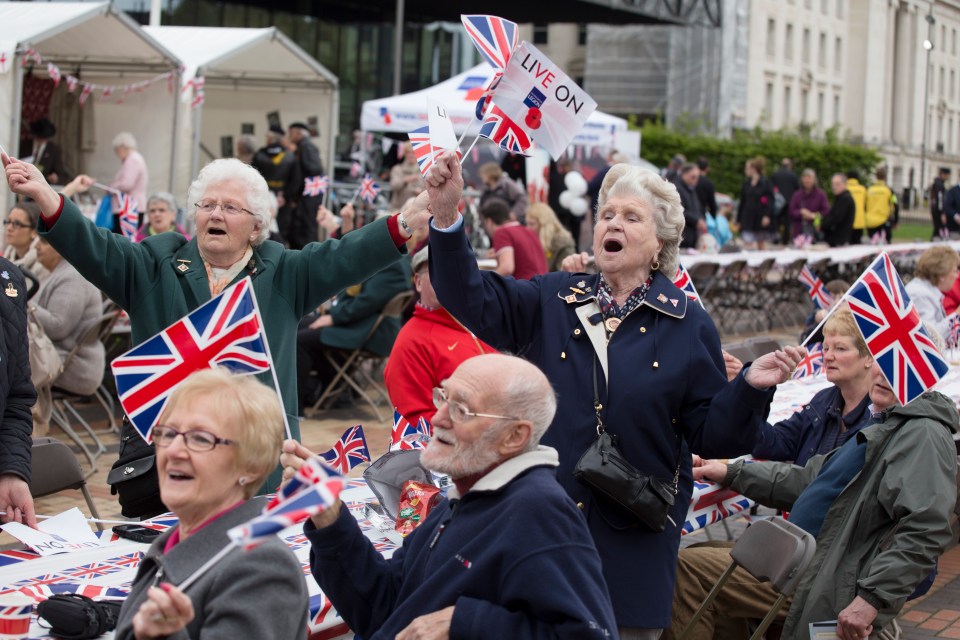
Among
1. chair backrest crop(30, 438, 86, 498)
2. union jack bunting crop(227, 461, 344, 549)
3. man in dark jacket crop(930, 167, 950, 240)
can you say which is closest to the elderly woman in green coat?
chair backrest crop(30, 438, 86, 498)

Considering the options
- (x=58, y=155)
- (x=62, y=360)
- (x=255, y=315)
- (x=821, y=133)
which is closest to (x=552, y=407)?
(x=255, y=315)

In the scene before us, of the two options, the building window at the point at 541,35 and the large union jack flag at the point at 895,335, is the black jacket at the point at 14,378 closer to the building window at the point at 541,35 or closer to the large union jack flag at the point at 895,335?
the large union jack flag at the point at 895,335

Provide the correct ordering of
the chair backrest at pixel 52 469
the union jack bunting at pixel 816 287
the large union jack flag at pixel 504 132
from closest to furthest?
1. the large union jack flag at pixel 504 132
2. the chair backrest at pixel 52 469
3. the union jack bunting at pixel 816 287

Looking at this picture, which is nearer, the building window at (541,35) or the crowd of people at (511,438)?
the crowd of people at (511,438)

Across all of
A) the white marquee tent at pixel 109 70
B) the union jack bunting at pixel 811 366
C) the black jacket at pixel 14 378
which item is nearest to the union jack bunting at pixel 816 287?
the union jack bunting at pixel 811 366

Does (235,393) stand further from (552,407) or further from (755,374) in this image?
(755,374)

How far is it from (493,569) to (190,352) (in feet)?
3.45

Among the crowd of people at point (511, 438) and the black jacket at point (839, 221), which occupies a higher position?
the black jacket at point (839, 221)

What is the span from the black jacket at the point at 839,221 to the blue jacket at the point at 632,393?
59.5ft

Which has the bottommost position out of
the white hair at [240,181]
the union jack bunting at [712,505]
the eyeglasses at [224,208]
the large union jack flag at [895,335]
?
the union jack bunting at [712,505]

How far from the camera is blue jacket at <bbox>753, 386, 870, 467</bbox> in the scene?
16.9ft

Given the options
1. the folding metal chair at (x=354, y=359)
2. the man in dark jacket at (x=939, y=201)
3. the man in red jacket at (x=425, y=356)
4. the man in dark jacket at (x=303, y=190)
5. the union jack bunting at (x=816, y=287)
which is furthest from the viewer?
the man in dark jacket at (x=939, y=201)

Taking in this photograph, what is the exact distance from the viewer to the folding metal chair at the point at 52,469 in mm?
4707

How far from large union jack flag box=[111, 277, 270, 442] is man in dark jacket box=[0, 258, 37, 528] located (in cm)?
65
